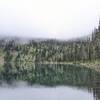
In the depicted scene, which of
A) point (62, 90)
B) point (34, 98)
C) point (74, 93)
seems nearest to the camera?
point (34, 98)

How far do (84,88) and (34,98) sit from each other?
66.6 ft

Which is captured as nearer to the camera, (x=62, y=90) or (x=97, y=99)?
(x=97, y=99)

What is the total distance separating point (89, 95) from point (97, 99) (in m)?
8.03

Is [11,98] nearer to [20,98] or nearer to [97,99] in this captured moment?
[20,98]

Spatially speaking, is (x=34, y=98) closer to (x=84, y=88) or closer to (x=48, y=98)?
(x=48, y=98)

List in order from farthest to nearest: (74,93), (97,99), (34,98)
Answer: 1. (74,93)
2. (34,98)
3. (97,99)

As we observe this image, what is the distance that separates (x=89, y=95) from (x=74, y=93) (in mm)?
6256

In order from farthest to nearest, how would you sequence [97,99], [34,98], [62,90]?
[62,90] → [34,98] → [97,99]

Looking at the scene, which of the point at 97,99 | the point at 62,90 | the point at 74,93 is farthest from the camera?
the point at 62,90

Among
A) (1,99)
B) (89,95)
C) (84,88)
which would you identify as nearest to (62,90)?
(84,88)

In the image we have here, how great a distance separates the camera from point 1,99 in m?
73.1

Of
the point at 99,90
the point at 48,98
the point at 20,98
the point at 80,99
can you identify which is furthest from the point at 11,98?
the point at 99,90

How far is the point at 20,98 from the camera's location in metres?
74.8

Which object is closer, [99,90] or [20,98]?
[20,98]
